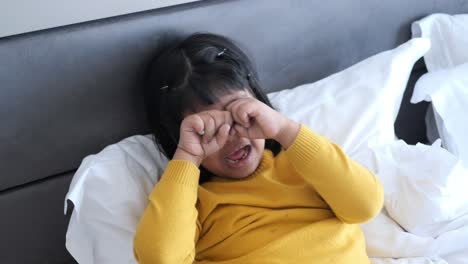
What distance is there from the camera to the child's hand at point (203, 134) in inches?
33.7

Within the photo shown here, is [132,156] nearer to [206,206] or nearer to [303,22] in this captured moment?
[206,206]

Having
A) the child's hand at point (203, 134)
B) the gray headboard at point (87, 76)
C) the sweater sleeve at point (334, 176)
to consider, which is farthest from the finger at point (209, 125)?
the gray headboard at point (87, 76)

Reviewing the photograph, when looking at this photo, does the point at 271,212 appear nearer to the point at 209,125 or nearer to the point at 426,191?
the point at 209,125

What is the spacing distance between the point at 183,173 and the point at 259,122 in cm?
16

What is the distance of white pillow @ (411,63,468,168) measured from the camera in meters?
1.21

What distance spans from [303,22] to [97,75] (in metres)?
0.48

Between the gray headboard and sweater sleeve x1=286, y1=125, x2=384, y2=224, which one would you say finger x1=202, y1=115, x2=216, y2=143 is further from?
the gray headboard

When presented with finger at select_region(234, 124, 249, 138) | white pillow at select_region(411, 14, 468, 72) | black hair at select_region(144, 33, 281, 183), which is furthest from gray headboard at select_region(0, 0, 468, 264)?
finger at select_region(234, 124, 249, 138)

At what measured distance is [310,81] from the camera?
1.26m

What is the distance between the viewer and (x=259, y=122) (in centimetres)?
86

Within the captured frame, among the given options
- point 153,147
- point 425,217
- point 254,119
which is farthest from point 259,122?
point 425,217

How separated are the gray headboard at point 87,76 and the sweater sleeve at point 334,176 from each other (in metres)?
0.34

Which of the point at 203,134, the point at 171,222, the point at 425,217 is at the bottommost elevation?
the point at 425,217

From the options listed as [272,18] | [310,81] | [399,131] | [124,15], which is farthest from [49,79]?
[399,131]
